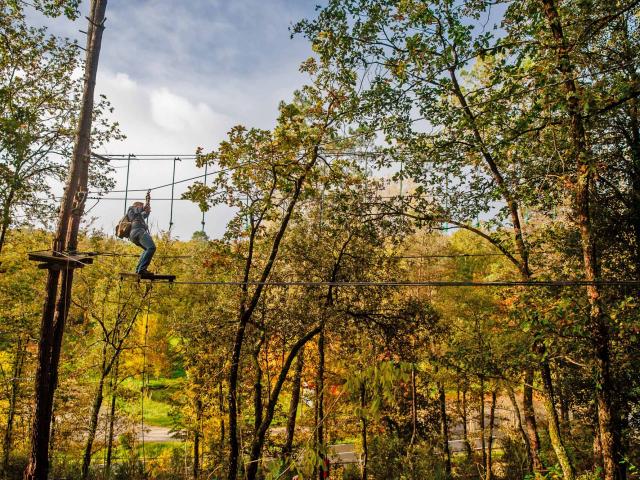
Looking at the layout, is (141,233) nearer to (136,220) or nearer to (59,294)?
(136,220)

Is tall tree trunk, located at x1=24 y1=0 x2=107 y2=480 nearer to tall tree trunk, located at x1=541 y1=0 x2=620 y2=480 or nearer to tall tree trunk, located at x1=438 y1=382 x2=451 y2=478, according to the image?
tall tree trunk, located at x1=541 y1=0 x2=620 y2=480

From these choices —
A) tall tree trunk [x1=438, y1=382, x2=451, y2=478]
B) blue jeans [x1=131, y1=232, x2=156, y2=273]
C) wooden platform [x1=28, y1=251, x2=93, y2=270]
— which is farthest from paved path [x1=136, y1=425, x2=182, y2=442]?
blue jeans [x1=131, y1=232, x2=156, y2=273]

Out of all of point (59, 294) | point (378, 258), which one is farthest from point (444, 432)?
point (59, 294)

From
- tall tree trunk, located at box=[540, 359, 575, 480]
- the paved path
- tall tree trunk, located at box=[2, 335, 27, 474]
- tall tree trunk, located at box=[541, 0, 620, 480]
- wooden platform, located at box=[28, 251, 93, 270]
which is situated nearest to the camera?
tall tree trunk, located at box=[541, 0, 620, 480]

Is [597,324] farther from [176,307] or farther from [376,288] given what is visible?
[176,307]

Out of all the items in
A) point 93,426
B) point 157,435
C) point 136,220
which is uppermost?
point 136,220

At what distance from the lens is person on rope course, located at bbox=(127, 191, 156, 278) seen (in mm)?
7609

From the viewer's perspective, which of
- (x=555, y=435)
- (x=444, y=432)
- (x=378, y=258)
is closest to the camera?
(x=555, y=435)

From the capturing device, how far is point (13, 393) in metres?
16.2

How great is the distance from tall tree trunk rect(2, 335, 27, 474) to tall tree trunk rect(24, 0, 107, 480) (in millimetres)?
9427

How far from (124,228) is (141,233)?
0.96 feet

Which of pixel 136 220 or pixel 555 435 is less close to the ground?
pixel 136 220

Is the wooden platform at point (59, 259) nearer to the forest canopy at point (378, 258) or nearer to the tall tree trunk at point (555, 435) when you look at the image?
the forest canopy at point (378, 258)

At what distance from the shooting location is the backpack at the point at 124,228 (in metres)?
7.57
